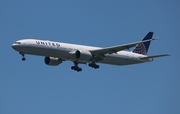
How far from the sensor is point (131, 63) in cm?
7131

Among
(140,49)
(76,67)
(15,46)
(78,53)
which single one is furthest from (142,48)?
(15,46)

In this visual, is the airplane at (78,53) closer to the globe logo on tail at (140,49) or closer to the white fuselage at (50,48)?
the white fuselage at (50,48)

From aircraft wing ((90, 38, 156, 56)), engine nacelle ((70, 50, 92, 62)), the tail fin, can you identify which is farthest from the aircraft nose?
the tail fin

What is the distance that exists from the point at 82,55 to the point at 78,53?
0.66 metres

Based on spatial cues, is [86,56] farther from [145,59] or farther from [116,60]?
[145,59]

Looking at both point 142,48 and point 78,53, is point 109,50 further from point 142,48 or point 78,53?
point 142,48

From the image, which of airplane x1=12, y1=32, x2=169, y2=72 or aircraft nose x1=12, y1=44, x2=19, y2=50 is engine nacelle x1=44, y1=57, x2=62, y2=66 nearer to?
airplane x1=12, y1=32, x2=169, y2=72

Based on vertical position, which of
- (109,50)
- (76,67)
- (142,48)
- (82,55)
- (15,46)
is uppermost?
(142,48)

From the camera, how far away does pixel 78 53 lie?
65125 mm

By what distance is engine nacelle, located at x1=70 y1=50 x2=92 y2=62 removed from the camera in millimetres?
64875

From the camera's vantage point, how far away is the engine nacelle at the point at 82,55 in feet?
213

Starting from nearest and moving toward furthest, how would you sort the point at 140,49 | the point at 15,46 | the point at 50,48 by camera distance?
the point at 15,46
the point at 50,48
the point at 140,49

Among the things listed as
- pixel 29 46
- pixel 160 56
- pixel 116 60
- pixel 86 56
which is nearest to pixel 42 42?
pixel 29 46

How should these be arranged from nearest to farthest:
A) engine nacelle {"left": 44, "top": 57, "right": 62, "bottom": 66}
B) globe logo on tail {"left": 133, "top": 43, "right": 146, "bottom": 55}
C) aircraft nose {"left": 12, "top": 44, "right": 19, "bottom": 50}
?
aircraft nose {"left": 12, "top": 44, "right": 19, "bottom": 50} → engine nacelle {"left": 44, "top": 57, "right": 62, "bottom": 66} → globe logo on tail {"left": 133, "top": 43, "right": 146, "bottom": 55}
